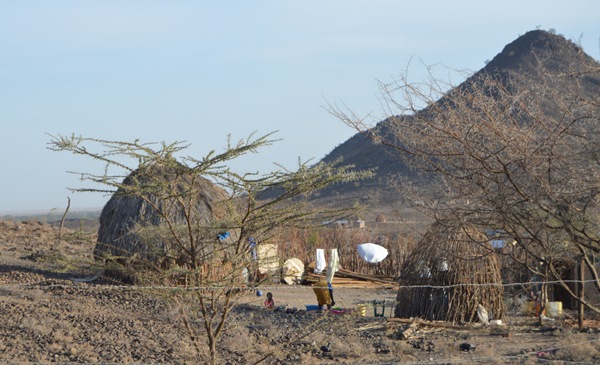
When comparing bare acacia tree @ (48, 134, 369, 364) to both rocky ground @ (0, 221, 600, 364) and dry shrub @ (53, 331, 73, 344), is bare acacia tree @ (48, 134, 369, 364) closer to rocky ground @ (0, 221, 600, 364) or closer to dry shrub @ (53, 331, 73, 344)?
rocky ground @ (0, 221, 600, 364)

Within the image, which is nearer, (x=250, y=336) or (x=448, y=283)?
(x=250, y=336)

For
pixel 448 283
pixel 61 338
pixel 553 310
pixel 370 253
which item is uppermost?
pixel 370 253

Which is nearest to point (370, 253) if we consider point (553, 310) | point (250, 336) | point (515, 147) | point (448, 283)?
point (553, 310)

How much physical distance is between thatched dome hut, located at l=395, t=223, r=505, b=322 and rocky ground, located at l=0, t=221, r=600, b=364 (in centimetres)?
41

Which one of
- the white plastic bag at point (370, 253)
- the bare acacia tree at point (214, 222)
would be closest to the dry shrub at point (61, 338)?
the bare acacia tree at point (214, 222)

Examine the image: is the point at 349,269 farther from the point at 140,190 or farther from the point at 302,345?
the point at 140,190

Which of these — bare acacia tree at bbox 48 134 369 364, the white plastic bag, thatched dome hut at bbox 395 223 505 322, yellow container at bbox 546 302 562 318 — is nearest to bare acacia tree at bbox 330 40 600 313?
bare acacia tree at bbox 48 134 369 364

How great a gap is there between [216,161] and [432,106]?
83.3 inches

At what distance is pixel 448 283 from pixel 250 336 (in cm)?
321

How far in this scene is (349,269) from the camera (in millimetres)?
22516

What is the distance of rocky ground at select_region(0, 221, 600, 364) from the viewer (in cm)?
952

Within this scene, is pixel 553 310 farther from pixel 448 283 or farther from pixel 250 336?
pixel 250 336

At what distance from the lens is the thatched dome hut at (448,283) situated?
12.2 meters

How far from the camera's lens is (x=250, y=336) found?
35.7ft
